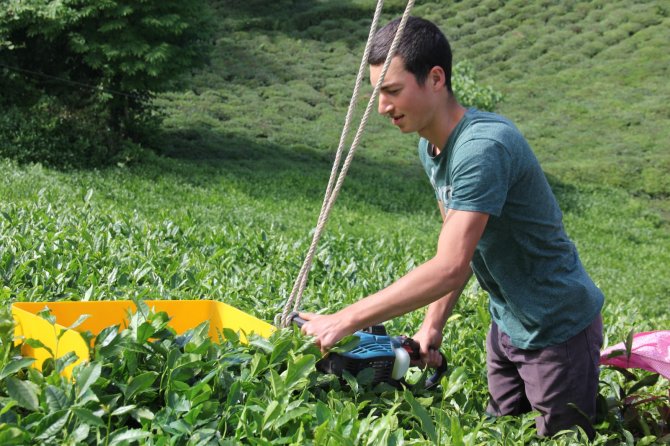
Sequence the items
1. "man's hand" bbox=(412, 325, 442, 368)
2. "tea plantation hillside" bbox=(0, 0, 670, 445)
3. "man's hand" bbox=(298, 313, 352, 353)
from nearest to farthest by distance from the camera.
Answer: "tea plantation hillside" bbox=(0, 0, 670, 445), "man's hand" bbox=(298, 313, 352, 353), "man's hand" bbox=(412, 325, 442, 368)

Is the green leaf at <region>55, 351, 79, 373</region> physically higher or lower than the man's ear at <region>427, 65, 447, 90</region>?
lower

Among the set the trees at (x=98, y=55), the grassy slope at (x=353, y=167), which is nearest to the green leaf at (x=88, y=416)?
the grassy slope at (x=353, y=167)

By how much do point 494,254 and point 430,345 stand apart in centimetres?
42

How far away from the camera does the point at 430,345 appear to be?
2.97 m

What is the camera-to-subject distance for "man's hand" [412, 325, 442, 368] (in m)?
2.92

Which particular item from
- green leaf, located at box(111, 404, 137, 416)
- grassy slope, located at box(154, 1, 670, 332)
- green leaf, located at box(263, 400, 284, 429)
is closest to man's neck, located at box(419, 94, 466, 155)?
green leaf, located at box(263, 400, 284, 429)

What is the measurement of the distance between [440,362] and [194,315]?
0.85 m

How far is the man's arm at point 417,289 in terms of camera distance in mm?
2387

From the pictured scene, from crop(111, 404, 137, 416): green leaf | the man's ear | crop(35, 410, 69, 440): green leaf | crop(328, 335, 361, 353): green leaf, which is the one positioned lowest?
crop(328, 335, 361, 353): green leaf

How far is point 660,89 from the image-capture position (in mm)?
27500

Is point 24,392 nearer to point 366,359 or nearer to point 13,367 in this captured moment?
point 13,367

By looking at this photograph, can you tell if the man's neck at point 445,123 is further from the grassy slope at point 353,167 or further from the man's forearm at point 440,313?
the grassy slope at point 353,167

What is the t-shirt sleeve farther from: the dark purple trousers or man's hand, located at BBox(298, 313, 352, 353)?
the dark purple trousers

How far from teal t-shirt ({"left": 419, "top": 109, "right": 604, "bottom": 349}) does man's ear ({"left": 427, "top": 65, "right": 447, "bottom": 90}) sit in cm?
13
